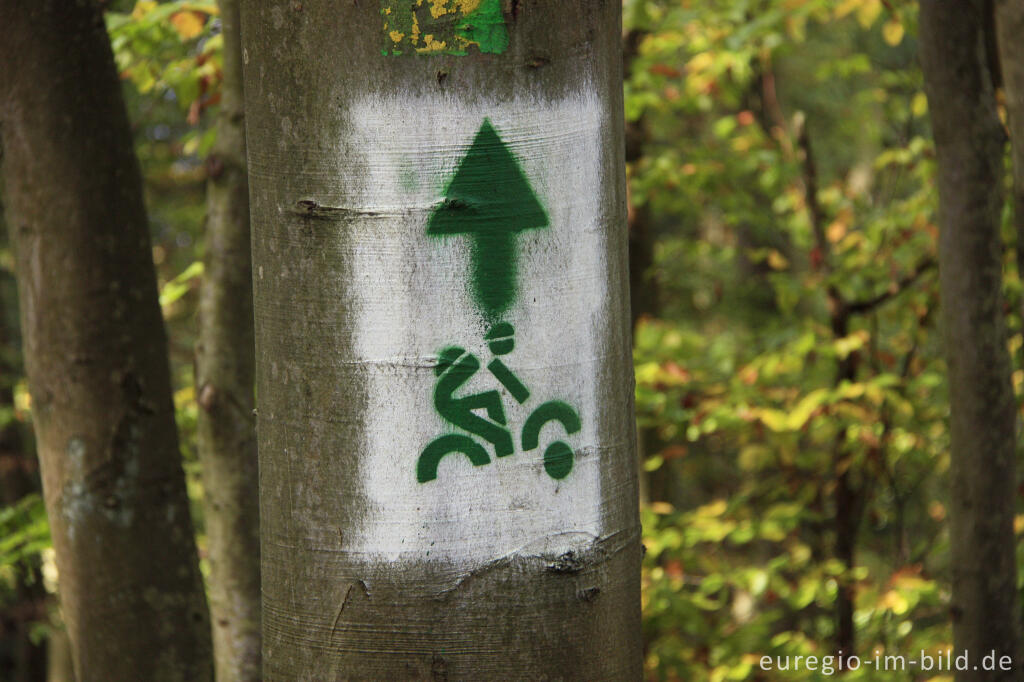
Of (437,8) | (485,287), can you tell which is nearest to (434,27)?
(437,8)

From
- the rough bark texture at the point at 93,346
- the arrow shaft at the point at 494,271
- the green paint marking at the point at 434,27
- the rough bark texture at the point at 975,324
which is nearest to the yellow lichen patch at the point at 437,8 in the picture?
the green paint marking at the point at 434,27

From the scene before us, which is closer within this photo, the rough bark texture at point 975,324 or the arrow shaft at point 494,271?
the arrow shaft at point 494,271

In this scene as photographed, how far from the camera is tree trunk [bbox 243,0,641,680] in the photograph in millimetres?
1104

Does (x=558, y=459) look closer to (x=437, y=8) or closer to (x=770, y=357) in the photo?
(x=437, y=8)

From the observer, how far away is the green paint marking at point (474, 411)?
111 cm

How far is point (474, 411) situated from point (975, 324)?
1907mm

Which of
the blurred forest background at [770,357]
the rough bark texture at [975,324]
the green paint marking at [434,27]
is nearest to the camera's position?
the green paint marking at [434,27]

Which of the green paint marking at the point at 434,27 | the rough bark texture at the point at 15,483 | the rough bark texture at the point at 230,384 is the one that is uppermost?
the green paint marking at the point at 434,27

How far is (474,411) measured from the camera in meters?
1.12

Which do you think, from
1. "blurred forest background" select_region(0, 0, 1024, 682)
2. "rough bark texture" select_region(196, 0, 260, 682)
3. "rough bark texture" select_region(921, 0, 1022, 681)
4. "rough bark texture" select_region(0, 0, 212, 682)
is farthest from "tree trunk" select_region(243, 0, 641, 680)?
"blurred forest background" select_region(0, 0, 1024, 682)

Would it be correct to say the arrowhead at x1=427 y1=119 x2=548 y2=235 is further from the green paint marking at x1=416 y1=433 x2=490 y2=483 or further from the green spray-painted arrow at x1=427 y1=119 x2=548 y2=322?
the green paint marking at x1=416 y1=433 x2=490 y2=483

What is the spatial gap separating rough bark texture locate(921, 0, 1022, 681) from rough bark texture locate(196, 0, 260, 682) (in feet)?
6.16

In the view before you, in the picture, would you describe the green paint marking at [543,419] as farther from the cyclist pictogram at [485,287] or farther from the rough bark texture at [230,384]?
the rough bark texture at [230,384]

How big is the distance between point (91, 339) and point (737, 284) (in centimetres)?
598
